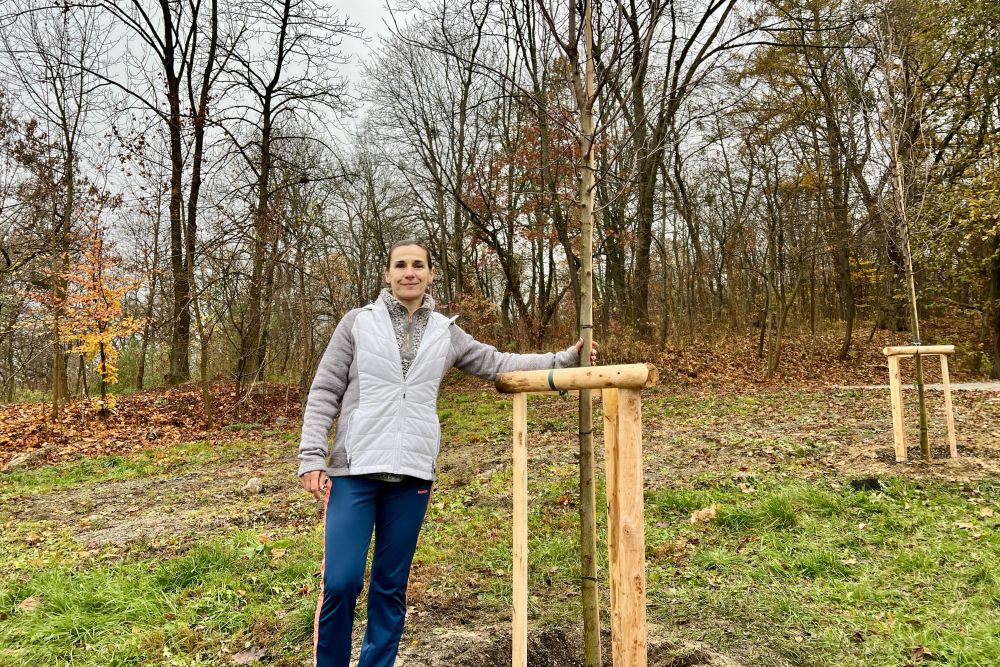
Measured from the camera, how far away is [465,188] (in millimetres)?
16531

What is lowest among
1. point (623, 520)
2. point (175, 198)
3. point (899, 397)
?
point (623, 520)

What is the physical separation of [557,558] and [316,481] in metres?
2.40

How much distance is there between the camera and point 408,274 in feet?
8.36

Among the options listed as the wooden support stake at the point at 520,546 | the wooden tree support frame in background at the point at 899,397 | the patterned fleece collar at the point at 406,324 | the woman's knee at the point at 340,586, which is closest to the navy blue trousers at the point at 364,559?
the woman's knee at the point at 340,586

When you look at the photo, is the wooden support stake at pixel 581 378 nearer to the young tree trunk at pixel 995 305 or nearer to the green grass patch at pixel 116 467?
the green grass patch at pixel 116 467

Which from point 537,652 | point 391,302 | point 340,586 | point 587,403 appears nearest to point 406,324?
point 391,302

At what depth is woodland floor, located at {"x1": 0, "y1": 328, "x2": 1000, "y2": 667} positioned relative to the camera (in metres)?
2.99

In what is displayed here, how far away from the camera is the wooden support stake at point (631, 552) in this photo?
209 centimetres

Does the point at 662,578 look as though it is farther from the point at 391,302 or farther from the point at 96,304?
the point at 96,304

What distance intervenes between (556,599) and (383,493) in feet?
5.62

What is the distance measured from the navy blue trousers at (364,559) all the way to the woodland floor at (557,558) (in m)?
0.63

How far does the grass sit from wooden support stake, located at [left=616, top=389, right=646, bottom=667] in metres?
1.09

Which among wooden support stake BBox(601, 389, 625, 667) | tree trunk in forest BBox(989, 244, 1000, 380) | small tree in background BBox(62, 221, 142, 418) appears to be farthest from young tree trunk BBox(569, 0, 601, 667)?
tree trunk in forest BBox(989, 244, 1000, 380)

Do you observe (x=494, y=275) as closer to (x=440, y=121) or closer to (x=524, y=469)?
(x=440, y=121)
